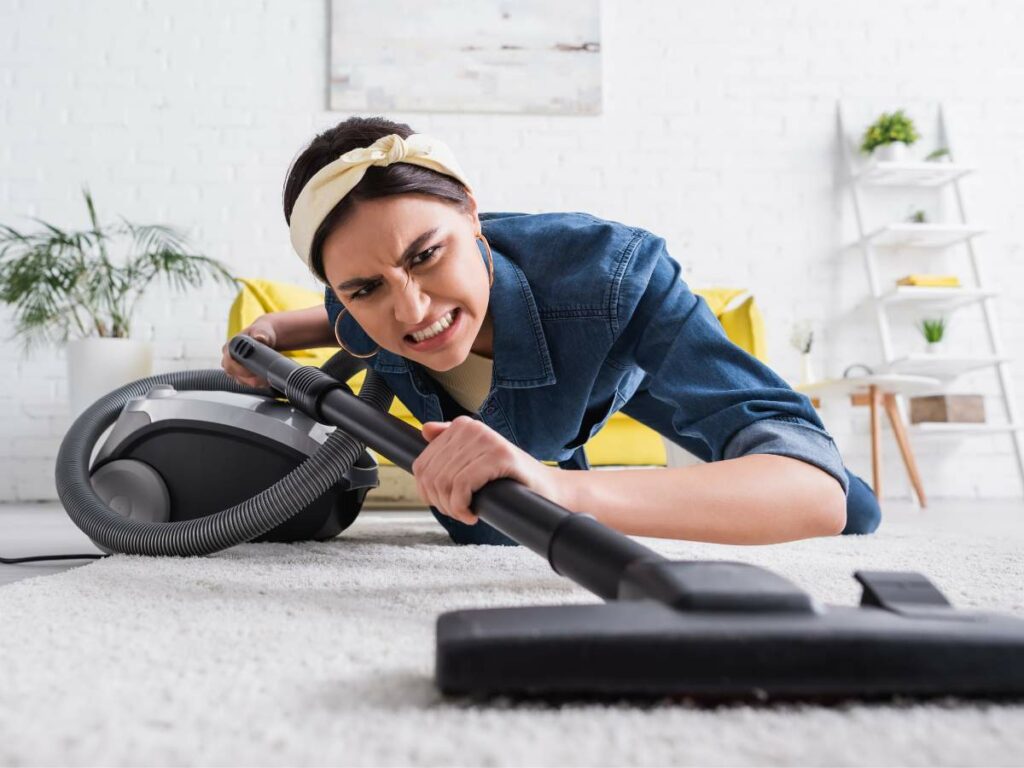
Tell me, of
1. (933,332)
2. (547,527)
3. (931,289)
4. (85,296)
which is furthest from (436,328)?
(933,332)

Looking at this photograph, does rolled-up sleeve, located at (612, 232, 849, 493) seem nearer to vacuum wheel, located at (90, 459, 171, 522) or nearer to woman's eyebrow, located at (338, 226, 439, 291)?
woman's eyebrow, located at (338, 226, 439, 291)

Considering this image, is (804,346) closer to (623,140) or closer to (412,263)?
(623,140)

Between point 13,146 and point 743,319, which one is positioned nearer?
point 743,319

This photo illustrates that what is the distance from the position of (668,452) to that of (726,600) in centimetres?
201

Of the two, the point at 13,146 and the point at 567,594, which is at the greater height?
the point at 13,146

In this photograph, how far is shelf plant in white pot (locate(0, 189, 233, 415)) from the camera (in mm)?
A: 2568

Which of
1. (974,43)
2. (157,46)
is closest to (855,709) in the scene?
(157,46)

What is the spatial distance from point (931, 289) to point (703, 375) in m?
2.77

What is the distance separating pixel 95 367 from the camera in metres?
2.56

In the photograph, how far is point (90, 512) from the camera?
1188 mm

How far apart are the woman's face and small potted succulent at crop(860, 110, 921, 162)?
2.85m

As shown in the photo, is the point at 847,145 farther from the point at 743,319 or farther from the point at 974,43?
the point at 743,319

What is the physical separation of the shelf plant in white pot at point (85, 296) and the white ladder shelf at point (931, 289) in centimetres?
254

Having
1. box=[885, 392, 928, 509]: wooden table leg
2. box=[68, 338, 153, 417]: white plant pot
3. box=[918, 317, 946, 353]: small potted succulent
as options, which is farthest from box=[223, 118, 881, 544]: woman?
box=[918, 317, 946, 353]: small potted succulent
